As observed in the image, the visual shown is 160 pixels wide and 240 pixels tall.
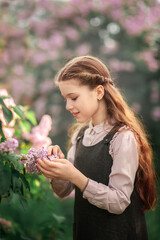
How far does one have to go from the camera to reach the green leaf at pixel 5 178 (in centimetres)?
114

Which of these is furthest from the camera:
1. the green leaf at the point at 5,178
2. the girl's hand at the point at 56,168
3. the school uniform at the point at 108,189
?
the school uniform at the point at 108,189

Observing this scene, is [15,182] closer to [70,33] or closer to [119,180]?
[119,180]

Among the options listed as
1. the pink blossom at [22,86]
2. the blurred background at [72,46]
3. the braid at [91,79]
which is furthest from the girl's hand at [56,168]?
the pink blossom at [22,86]

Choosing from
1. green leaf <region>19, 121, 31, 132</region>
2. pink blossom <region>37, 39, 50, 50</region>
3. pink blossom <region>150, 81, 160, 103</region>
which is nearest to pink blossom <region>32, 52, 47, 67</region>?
pink blossom <region>37, 39, 50, 50</region>

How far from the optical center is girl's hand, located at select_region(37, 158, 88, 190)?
1.28 m

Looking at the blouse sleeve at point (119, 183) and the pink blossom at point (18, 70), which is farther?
the pink blossom at point (18, 70)

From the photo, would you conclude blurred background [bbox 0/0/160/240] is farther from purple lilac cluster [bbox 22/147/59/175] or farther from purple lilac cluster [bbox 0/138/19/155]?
purple lilac cluster [bbox 0/138/19/155]

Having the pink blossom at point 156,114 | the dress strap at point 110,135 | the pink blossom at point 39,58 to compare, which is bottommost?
the dress strap at point 110,135

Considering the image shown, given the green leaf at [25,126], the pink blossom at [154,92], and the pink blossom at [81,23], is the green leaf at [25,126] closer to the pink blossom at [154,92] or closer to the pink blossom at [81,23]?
the pink blossom at [81,23]

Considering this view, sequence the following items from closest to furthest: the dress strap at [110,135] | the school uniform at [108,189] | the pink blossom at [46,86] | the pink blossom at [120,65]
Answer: the school uniform at [108,189]
the dress strap at [110,135]
the pink blossom at [46,86]
the pink blossom at [120,65]

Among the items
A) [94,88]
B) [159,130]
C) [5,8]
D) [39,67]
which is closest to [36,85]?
[39,67]

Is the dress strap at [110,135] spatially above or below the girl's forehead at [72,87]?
below

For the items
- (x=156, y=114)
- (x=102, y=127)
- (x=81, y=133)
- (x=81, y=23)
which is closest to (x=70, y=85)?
(x=102, y=127)

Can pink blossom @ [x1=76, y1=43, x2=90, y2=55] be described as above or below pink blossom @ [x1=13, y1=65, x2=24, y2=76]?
above
